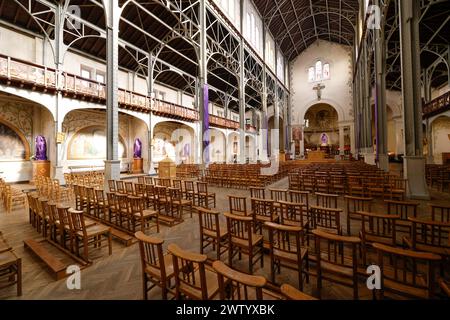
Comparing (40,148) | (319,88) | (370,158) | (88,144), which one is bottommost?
(370,158)

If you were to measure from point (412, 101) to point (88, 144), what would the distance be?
1581 centimetres

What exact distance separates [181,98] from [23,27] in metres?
11.8

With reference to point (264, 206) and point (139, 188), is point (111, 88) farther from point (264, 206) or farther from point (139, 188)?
point (264, 206)

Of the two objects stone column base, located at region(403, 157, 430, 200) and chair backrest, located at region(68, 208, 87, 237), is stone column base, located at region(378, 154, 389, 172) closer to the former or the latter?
stone column base, located at region(403, 157, 430, 200)

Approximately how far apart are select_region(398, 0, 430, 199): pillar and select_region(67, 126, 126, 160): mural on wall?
1556 centimetres

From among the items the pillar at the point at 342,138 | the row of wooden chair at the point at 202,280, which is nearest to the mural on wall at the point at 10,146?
the row of wooden chair at the point at 202,280

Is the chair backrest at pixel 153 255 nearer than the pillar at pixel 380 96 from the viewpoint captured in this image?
Yes

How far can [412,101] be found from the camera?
6.41 metres

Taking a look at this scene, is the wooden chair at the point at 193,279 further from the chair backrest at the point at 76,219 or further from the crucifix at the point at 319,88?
the crucifix at the point at 319,88

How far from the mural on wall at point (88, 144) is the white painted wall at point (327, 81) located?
77.9 feet

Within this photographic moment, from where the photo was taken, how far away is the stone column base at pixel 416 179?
20.6 feet

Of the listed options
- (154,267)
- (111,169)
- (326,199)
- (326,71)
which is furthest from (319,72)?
(154,267)
